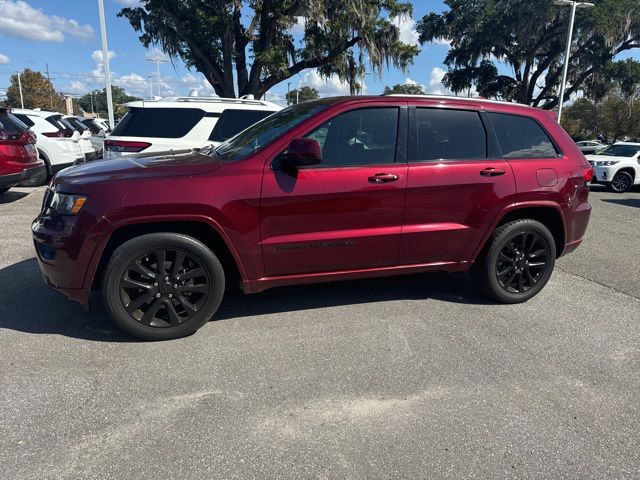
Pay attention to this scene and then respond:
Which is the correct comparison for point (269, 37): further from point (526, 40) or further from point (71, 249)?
point (71, 249)

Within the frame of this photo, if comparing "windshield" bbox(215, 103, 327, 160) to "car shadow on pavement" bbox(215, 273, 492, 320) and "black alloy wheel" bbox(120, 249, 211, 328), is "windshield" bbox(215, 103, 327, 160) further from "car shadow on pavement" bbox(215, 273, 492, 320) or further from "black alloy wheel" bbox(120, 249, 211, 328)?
"car shadow on pavement" bbox(215, 273, 492, 320)

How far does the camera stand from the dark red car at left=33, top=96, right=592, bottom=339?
3.38m

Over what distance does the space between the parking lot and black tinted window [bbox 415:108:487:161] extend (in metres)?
1.37

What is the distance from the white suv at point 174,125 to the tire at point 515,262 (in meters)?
4.65

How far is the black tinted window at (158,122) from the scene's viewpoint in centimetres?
726

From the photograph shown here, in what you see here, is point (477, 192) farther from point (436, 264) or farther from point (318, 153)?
point (318, 153)

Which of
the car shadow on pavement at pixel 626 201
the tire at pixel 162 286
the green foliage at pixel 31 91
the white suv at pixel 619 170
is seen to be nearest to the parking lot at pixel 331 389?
the tire at pixel 162 286

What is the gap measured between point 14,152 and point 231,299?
6.02 metres

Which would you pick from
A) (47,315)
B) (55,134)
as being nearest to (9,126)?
(55,134)

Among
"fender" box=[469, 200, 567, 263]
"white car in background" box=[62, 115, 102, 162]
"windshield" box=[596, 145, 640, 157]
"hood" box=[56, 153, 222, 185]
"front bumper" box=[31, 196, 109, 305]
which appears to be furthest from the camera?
"windshield" box=[596, 145, 640, 157]

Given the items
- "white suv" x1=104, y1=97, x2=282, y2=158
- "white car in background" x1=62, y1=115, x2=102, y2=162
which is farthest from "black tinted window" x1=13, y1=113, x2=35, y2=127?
"white suv" x1=104, y1=97, x2=282, y2=158

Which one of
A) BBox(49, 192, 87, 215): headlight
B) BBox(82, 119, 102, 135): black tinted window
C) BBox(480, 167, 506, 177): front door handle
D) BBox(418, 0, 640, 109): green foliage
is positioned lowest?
BBox(49, 192, 87, 215): headlight

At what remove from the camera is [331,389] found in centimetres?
302

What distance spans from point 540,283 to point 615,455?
7.36 ft
